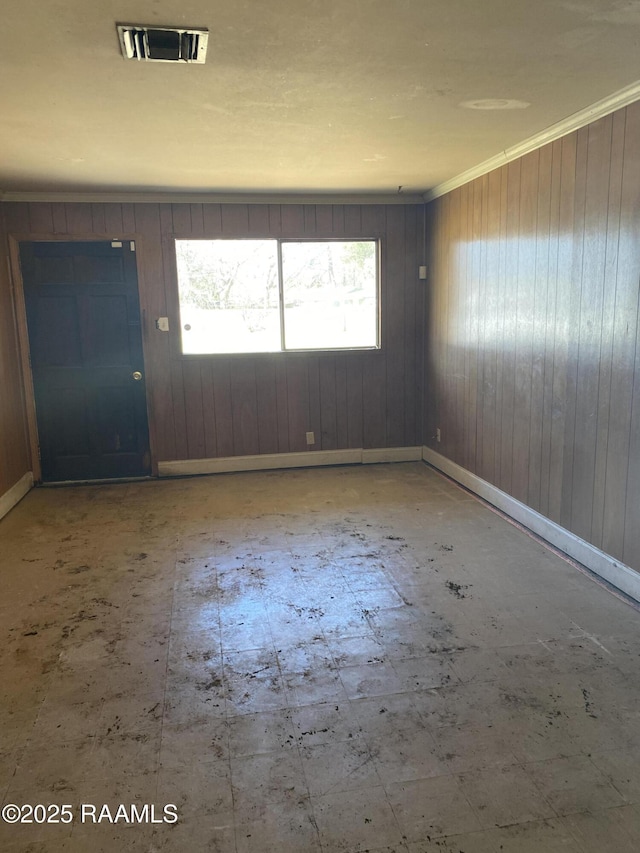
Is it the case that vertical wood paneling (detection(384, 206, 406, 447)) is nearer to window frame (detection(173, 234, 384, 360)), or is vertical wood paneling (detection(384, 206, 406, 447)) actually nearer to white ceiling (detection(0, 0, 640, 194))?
window frame (detection(173, 234, 384, 360))

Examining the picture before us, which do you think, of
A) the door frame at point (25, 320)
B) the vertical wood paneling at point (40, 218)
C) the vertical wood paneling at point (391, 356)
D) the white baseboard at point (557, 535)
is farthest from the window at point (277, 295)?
the white baseboard at point (557, 535)

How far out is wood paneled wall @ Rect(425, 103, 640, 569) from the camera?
2.98 m

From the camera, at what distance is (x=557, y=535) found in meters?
3.64

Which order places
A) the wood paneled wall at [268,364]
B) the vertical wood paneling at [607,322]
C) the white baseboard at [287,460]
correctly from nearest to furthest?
the vertical wood paneling at [607,322]
the wood paneled wall at [268,364]
the white baseboard at [287,460]

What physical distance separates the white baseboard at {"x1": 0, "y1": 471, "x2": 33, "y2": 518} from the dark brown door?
0.19 m

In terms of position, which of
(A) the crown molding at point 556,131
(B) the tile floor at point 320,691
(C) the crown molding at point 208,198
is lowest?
(B) the tile floor at point 320,691

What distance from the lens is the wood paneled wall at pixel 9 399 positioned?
462cm

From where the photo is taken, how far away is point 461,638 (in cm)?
268

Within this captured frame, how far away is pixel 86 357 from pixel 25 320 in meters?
0.57

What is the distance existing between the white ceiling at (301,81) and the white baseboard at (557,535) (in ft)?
7.64

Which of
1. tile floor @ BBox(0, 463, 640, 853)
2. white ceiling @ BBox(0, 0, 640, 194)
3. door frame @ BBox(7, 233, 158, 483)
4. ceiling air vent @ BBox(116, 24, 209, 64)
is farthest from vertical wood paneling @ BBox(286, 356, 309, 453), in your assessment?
ceiling air vent @ BBox(116, 24, 209, 64)

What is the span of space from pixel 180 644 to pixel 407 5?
2.64 m

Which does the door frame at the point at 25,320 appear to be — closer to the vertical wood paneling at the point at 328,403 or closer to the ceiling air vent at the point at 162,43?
the vertical wood paneling at the point at 328,403

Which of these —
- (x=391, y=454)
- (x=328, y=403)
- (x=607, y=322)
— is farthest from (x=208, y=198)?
(x=607, y=322)
